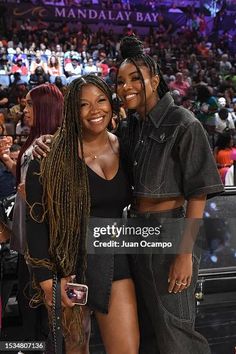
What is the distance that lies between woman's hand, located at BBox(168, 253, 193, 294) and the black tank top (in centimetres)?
26

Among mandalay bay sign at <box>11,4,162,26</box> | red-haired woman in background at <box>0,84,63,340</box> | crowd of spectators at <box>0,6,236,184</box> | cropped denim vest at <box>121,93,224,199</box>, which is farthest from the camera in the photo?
mandalay bay sign at <box>11,4,162,26</box>

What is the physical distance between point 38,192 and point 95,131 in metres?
0.29

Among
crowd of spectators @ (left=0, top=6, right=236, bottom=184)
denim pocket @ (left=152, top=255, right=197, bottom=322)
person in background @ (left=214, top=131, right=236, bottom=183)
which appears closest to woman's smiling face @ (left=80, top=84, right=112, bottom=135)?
denim pocket @ (left=152, top=255, right=197, bottom=322)

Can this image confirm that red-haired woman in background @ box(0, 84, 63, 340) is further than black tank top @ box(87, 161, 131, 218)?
Yes

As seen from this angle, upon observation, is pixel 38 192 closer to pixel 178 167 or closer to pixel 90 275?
pixel 90 275

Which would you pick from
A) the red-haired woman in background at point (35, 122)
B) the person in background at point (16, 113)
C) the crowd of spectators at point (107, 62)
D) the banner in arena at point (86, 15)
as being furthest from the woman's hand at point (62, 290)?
the banner in arena at point (86, 15)

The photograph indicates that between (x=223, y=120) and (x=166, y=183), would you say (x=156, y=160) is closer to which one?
(x=166, y=183)

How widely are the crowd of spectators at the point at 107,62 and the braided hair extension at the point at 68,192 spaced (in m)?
4.86

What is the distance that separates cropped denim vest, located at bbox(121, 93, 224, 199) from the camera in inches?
67.2

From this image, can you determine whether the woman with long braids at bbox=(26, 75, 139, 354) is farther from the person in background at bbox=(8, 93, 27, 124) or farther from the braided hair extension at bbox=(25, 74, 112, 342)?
the person in background at bbox=(8, 93, 27, 124)

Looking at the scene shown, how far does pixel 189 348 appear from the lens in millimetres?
1849

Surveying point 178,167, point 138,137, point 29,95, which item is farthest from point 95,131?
point 29,95

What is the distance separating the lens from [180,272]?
5.78ft
